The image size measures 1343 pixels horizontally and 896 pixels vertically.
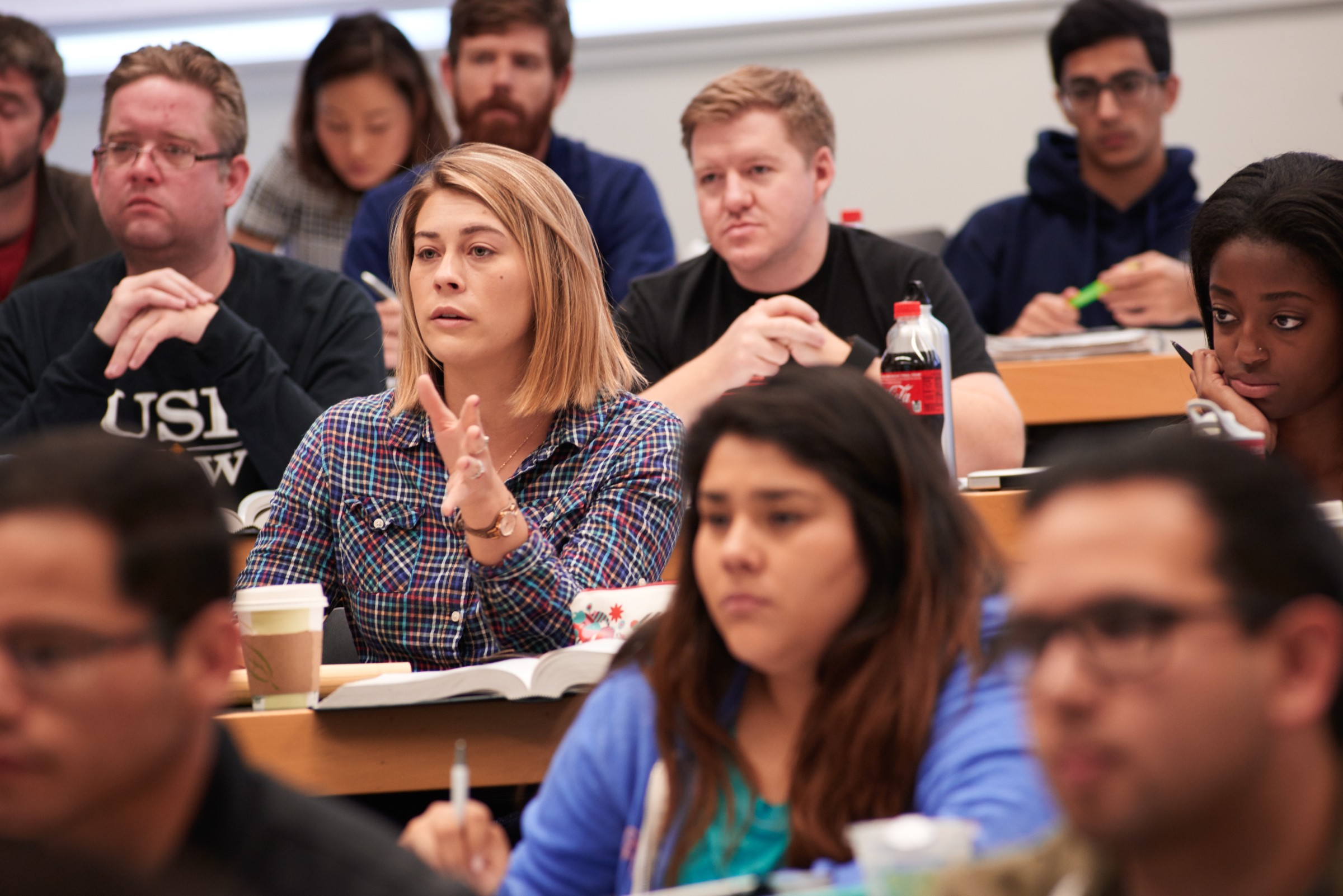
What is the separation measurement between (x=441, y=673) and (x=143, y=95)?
1.80 metres

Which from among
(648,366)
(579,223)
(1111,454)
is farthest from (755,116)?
(1111,454)

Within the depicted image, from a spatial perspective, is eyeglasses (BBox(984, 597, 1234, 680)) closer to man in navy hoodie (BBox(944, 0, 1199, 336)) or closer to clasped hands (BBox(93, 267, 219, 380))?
clasped hands (BBox(93, 267, 219, 380))

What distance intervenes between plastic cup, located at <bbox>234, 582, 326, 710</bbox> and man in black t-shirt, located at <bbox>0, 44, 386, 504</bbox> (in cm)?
103

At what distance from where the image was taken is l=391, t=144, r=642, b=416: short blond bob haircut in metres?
2.15

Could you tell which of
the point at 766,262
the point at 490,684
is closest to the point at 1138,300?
the point at 766,262

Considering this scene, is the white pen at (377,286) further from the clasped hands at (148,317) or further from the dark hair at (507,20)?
the dark hair at (507,20)

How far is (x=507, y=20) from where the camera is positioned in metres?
3.48

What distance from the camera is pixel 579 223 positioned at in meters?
2.26

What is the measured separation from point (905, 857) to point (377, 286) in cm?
248

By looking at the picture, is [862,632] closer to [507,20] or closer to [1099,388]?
[1099,388]

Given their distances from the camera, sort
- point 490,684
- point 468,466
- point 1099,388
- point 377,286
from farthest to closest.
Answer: point 377,286 → point 1099,388 → point 468,466 → point 490,684

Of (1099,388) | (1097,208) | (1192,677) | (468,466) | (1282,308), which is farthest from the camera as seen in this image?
(1097,208)

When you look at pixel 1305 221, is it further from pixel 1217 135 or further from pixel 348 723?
pixel 1217 135

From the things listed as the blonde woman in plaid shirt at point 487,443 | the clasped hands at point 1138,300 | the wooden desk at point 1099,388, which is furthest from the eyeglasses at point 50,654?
the clasped hands at point 1138,300
